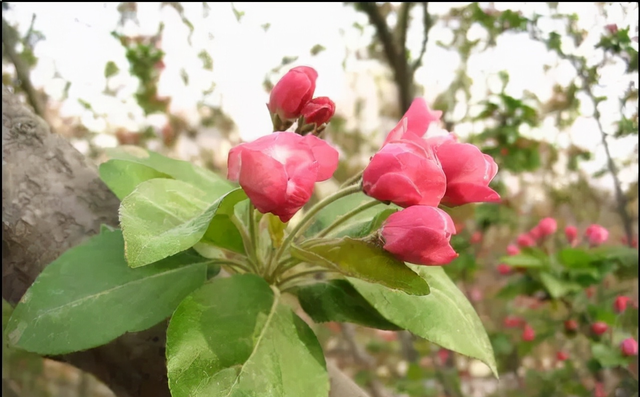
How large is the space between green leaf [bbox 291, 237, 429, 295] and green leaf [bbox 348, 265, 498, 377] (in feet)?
0.29

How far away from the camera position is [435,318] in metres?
0.50

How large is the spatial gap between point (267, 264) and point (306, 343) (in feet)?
0.38

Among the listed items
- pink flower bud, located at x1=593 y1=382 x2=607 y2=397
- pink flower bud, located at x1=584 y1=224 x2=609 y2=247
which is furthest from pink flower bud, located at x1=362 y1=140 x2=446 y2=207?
pink flower bud, located at x1=593 y1=382 x2=607 y2=397

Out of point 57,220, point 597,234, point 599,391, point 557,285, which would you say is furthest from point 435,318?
point 599,391

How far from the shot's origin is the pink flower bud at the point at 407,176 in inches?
16.3

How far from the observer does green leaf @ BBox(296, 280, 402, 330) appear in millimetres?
549

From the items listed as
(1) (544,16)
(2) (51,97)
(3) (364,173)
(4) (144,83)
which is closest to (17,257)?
(3) (364,173)

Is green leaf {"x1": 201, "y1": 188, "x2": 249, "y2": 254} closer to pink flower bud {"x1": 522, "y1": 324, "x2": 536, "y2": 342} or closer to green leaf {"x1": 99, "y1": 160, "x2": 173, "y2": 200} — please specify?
green leaf {"x1": 99, "y1": 160, "x2": 173, "y2": 200}

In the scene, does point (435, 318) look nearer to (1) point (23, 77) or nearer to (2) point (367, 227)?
(2) point (367, 227)

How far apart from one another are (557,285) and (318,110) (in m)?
1.14

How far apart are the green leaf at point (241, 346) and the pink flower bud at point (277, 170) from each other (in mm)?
116

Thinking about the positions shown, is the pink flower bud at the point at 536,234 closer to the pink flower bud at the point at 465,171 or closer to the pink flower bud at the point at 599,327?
the pink flower bud at the point at 599,327

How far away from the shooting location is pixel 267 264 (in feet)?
1.89

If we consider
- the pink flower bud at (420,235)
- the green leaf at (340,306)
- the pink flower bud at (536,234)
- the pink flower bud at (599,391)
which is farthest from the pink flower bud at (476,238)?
the pink flower bud at (420,235)
